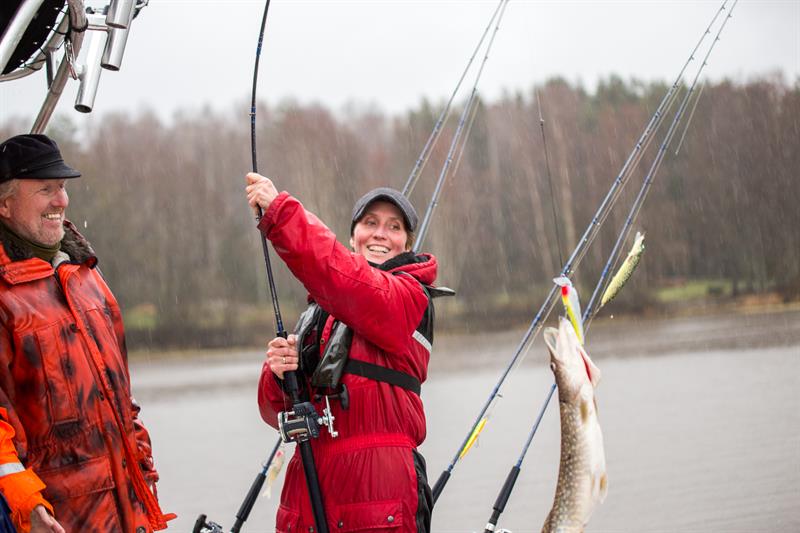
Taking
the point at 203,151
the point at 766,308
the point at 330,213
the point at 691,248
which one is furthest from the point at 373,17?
the point at 766,308

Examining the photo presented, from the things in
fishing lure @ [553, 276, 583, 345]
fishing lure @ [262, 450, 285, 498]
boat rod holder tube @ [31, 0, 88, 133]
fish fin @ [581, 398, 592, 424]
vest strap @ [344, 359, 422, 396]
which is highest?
boat rod holder tube @ [31, 0, 88, 133]

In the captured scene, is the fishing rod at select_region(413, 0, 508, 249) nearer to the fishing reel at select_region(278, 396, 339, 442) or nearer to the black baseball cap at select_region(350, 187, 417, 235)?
the black baseball cap at select_region(350, 187, 417, 235)

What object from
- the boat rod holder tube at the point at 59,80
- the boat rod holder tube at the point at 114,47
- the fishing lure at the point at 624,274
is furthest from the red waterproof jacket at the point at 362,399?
the boat rod holder tube at the point at 59,80

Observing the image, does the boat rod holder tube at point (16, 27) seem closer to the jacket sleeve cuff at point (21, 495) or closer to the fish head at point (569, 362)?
the jacket sleeve cuff at point (21, 495)

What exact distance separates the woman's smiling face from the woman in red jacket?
0.03 metres

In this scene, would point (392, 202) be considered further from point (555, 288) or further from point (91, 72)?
point (91, 72)

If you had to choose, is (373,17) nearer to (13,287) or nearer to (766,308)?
(766,308)

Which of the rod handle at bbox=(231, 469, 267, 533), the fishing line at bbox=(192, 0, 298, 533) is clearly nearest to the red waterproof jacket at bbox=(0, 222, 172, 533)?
the fishing line at bbox=(192, 0, 298, 533)

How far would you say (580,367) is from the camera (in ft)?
9.41

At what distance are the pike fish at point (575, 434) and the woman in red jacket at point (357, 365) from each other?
42cm

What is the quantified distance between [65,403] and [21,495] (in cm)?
32

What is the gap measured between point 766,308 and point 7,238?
70.7 ft

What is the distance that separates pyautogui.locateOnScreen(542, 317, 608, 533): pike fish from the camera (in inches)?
113

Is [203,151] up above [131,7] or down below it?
above
